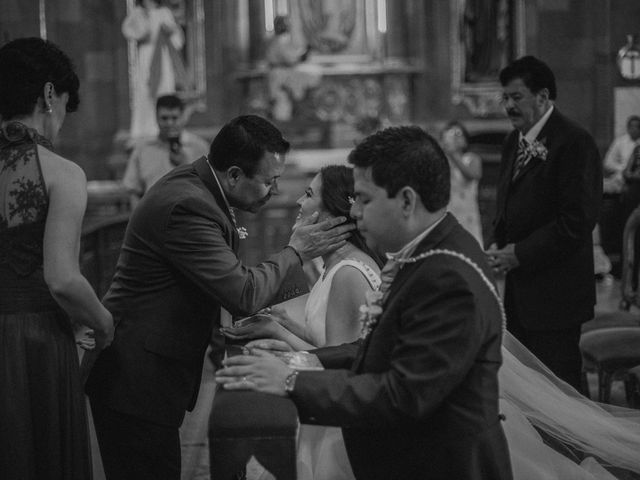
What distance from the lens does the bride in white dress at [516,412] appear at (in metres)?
3.12

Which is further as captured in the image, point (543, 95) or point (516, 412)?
point (543, 95)

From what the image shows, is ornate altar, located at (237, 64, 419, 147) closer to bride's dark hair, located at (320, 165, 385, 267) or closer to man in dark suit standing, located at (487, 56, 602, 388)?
man in dark suit standing, located at (487, 56, 602, 388)

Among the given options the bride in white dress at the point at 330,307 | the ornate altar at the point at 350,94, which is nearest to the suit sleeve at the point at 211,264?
A: the bride in white dress at the point at 330,307

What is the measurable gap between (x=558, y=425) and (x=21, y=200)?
189 centimetres

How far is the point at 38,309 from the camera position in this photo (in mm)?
2742

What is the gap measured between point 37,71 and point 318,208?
1.00m

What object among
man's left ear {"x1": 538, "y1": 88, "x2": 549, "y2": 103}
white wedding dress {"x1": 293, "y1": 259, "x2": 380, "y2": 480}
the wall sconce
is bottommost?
white wedding dress {"x1": 293, "y1": 259, "x2": 380, "y2": 480}

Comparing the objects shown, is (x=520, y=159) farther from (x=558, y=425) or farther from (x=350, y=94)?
(x=350, y=94)

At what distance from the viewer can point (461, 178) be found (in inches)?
359

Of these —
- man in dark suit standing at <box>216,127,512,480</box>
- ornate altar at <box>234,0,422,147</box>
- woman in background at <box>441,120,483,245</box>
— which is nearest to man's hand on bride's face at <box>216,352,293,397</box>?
man in dark suit standing at <box>216,127,512,480</box>

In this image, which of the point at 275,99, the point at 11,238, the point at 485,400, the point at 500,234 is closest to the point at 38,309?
the point at 11,238

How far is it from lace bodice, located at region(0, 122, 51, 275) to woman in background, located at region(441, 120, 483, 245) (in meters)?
6.52

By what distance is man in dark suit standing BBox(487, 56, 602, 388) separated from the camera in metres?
4.05

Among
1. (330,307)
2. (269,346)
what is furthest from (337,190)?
(269,346)
